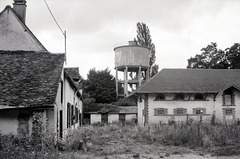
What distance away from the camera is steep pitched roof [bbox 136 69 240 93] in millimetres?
34594

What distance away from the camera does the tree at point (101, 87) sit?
2099 inches

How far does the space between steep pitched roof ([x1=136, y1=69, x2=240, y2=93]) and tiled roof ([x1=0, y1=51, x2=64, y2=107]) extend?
18988mm

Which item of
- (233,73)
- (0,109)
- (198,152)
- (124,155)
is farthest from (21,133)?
(233,73)

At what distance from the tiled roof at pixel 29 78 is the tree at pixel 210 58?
4415 cm

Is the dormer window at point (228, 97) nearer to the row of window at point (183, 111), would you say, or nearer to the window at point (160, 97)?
the row of window at point (183, 111)

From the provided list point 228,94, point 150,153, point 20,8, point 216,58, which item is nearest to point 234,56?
point 216,58

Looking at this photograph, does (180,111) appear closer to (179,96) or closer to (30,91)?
(179,96)

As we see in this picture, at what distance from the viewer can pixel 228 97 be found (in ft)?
117

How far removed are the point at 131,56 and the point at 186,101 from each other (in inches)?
463

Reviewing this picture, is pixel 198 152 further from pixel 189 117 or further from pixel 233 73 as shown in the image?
pixel 233 73

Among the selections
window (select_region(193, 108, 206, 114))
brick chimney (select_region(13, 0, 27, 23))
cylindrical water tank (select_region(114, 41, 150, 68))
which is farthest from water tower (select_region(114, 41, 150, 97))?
brick chimney (select_region(13, 0, 27, 23))

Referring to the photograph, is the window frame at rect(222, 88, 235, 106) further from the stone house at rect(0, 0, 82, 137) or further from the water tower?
the stone house at rect(0, 0, 82, 137)

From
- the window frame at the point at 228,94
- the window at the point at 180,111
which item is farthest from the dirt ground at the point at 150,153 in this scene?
the window frame at the point at 228,94

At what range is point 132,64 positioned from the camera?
140 feet
